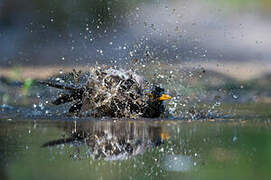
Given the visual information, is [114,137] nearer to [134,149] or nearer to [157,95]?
[134,149]

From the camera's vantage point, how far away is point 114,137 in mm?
5461

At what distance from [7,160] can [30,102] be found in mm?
5017

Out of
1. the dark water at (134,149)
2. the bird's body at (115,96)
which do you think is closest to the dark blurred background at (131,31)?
the bird's body at (115,96)

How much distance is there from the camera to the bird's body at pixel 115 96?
7.23 meters

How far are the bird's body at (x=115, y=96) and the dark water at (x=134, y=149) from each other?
492 millimetres

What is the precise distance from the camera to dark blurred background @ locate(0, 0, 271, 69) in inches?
481

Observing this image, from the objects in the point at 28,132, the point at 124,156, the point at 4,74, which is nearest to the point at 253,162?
the point at 124,156

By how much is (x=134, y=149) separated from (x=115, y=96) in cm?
241

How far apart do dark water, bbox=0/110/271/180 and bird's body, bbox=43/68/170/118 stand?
49 centimetres

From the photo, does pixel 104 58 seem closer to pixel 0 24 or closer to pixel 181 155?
pixel 0 24

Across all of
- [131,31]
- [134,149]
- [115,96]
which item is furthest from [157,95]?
[131,31]

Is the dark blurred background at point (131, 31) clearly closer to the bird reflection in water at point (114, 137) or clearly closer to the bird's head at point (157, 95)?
the bird's head at point (157, 95)

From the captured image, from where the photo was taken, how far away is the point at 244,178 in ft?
12.7

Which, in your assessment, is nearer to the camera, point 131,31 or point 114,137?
point 114,137
